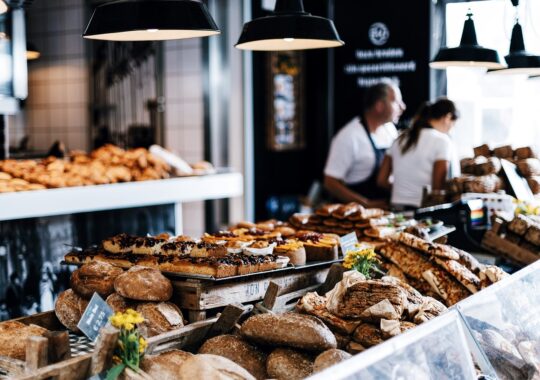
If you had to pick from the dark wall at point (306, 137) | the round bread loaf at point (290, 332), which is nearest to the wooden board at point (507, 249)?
the round bread loaf at point (290, 332)

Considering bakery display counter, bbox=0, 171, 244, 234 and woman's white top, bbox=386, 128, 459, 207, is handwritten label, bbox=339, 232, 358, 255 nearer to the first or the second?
bakery display counter, bbox=0, 171, 244, 234

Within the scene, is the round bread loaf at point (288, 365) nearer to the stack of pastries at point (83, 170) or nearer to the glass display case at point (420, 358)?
the glass display case at point (420, 358)

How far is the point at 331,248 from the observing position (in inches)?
125

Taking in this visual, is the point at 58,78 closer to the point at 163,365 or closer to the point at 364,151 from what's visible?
the point at 364,151

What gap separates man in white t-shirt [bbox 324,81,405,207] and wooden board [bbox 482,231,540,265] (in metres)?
2.79

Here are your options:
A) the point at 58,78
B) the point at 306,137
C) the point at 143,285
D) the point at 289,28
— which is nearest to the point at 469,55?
the point at 289,28

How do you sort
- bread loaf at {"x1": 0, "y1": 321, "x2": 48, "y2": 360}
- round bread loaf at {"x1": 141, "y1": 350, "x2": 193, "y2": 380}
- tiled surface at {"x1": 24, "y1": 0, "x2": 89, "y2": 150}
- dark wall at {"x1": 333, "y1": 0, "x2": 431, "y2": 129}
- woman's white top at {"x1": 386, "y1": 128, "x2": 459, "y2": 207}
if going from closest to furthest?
round bread loaf at {"x1": 141, "y1": 350, "x2": 193, "y2": 380}
bread loaf at {"x1": 0, "y1": 321, "x2": 48, "y2": 360}
woman's white top at {"x1": 386, "y1": 128, "x2": 459, "y2": 207}
dark wall at {"x1": 333, "y1": 0, "x2": 431, "y2": 129}
tiled surface at {"x1": 24, "y1": 0, "x2": 89, "y2": 150}

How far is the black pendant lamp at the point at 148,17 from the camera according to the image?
2.64 metres

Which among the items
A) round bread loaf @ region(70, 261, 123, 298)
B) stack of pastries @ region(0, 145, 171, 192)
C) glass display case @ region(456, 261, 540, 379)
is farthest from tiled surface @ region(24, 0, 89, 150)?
glass display case @ region(456, 261, 540, 379)

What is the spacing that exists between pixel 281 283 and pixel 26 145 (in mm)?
7783

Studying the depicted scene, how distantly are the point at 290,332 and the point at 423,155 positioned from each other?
4.15 metres

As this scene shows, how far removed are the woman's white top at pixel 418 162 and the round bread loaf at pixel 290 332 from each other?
3983 millimetres

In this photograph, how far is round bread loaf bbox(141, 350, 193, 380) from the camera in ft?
6.42

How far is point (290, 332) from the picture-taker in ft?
7.03
